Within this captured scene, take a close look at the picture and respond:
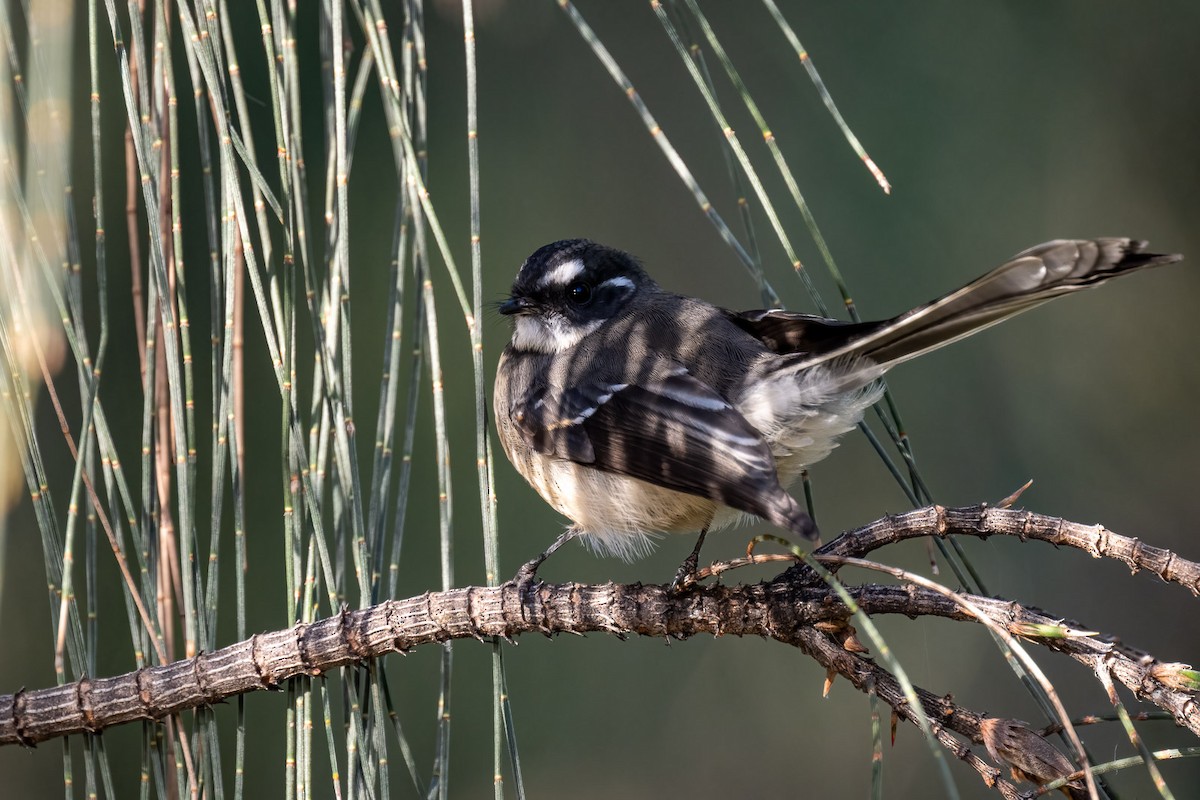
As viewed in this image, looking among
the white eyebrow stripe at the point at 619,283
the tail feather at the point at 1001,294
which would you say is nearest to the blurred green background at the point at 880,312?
the white eyebrow stripe at the point at 619,283

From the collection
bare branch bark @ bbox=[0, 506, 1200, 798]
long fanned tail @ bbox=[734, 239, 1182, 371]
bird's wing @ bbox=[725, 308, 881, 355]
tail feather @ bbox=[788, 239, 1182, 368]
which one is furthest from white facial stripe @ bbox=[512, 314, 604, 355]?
bare branch bark @ bbox=[0, 506, 1200, 798]

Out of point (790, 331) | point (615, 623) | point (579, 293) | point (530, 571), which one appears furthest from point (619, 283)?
point (615, 623)

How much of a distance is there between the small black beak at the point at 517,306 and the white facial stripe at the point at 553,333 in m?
0.04

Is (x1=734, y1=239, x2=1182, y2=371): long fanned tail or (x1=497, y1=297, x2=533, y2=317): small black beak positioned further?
(x1=497, y1=297, x2=533, y2=317): small black beak

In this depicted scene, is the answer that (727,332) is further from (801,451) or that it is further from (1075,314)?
(1075,314)

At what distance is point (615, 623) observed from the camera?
1.64 meters

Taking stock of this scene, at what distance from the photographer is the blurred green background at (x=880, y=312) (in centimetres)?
307

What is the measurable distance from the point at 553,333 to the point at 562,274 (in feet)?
0.45

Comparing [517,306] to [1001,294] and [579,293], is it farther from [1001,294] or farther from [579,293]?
[1001,294]

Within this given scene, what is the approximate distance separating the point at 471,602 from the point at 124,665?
1.52m

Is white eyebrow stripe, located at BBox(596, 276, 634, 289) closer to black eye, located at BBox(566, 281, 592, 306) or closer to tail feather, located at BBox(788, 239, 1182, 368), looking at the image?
black eye, located at BBox(566, 281, 592, 306)

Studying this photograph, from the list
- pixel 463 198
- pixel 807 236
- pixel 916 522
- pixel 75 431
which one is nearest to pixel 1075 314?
pixel 807 236

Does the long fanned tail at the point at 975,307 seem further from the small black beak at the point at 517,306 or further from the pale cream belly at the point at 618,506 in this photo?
the small black beak at the point at 517,306

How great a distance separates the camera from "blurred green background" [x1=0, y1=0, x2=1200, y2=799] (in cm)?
307
